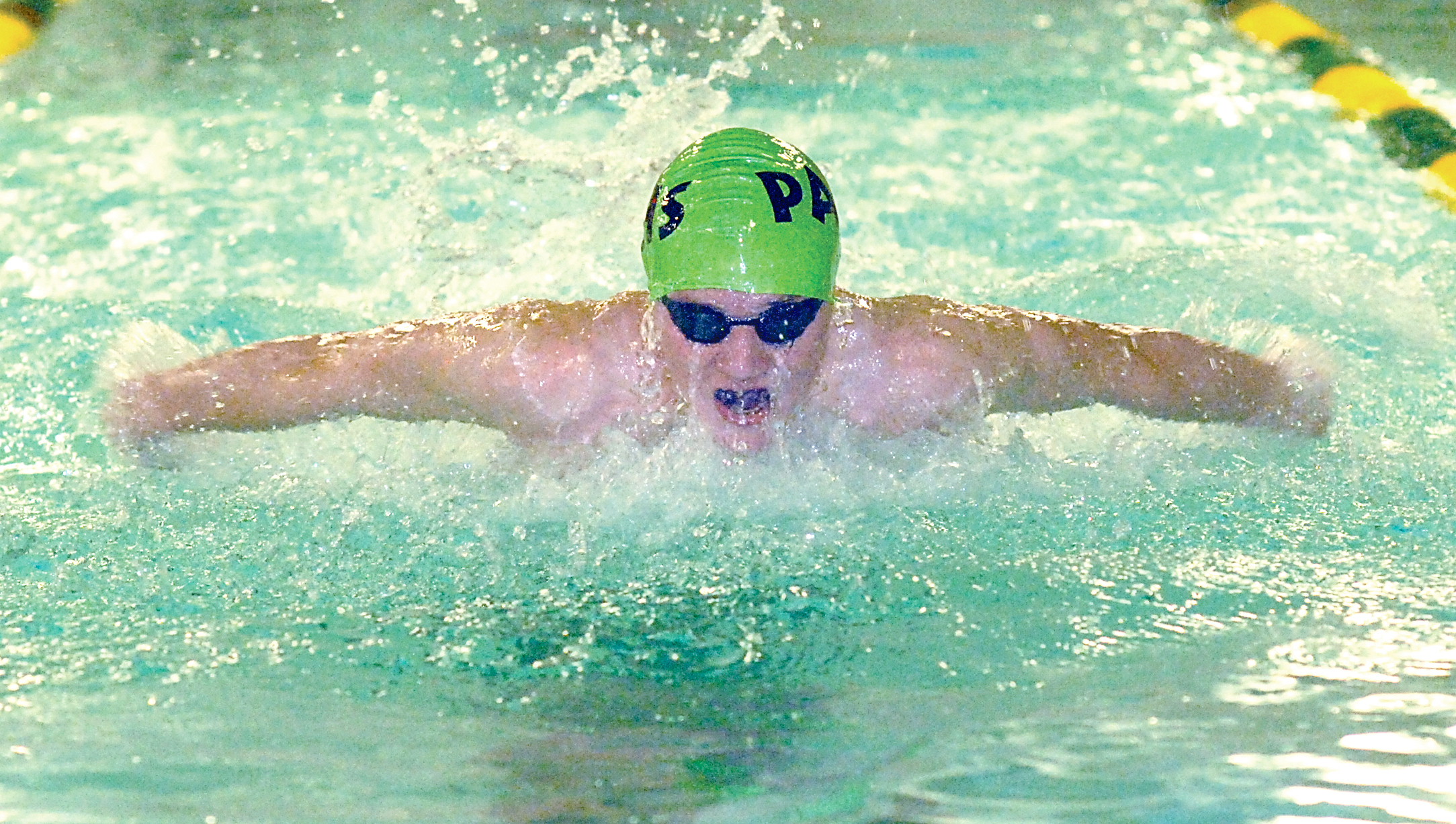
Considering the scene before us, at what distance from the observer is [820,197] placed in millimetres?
2873

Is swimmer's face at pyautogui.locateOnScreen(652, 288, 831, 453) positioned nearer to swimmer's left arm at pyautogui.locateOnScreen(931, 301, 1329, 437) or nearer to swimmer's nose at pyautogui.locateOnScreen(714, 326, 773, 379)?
swimmer's nose at pyautogui.locateOnScreen(714, 326, 773, 379)

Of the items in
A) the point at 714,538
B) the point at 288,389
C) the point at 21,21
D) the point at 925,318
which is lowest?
the point at 714,538

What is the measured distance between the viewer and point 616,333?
2.91 m

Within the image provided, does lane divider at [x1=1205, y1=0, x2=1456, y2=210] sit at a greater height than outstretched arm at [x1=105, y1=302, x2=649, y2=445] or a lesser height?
greater

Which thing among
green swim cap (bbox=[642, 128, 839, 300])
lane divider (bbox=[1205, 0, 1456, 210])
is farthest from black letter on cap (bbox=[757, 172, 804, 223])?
lane divider (bbox=[1205, 0, 1456, 210])

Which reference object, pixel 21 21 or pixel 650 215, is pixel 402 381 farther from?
pixel 21 21

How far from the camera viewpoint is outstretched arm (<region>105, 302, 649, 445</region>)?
9.13 ft

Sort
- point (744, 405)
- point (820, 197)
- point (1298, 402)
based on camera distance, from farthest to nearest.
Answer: point (1298, 402) → point (820, 197) → point (744, 405)

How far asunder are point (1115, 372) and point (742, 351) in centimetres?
76

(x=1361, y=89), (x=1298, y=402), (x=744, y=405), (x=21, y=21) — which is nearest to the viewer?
(x=744, y=405)

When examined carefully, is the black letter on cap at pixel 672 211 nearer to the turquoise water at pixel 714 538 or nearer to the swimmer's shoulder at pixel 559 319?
the swimmer's shoulder at pixel 559 319

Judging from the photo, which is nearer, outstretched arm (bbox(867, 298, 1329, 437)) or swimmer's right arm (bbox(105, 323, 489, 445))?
swimmer's right arm (bbox(105, 323, 489, 445))

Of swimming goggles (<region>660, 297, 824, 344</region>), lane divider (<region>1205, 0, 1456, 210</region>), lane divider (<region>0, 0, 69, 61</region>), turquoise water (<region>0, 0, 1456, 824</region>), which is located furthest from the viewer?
lane divider (<region>0, 0, 69, 61</region>)

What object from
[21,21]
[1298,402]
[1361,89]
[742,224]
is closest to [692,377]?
[742,224]
